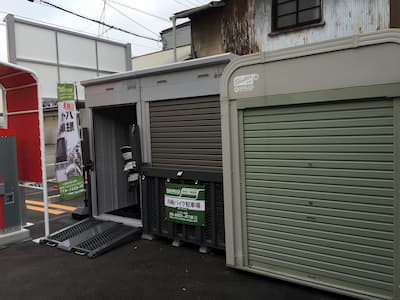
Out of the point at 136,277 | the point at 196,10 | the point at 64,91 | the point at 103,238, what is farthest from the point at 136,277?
the point at 196,10

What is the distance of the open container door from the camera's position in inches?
188

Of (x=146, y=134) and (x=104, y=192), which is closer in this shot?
(x=146, y=134)

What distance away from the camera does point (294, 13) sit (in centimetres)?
769

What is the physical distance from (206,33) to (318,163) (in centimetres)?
765

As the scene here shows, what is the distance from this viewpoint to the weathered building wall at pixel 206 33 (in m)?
9.34

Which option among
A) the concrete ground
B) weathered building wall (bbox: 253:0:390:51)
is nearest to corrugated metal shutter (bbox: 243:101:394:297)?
the concrete ground

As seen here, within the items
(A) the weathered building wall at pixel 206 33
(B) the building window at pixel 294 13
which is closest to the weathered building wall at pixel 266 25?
(A) the weathered building wall at pixel 206 33

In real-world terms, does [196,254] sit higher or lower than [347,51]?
lower

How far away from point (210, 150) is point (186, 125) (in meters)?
0.48

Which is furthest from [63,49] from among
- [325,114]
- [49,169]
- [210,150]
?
[325,114]

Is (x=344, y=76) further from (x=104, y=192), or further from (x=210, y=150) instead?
(x=104, y=192)

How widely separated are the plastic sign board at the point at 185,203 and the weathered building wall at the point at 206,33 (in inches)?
241

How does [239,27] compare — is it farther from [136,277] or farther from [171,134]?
[136,277]

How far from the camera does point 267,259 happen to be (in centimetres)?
330
